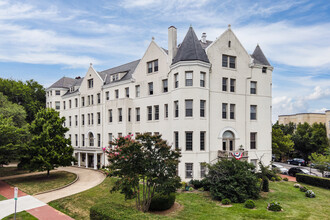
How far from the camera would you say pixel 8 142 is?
93.9ft

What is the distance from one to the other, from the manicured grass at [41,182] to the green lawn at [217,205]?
565cm

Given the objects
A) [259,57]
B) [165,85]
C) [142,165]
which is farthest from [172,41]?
[142,165]

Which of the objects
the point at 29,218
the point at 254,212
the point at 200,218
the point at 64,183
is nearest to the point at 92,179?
the point at 64,183

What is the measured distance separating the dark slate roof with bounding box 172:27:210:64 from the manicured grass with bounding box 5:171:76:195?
20482mm

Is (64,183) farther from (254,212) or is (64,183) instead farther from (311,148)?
(311,148)

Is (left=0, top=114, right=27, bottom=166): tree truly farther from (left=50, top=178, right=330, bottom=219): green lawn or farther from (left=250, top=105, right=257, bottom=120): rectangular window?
(left=250, top=105, right=257, bottom=120): rectangular window

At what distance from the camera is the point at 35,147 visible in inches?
1160

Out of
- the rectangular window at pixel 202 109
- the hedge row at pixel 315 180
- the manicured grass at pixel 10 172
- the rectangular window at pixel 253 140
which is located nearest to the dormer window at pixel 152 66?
the rectangular window at pixel 202 109

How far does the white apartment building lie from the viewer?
A: 90.5 ft

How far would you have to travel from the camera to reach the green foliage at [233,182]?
21.4 m

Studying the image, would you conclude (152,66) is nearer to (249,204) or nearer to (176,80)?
(176,80)

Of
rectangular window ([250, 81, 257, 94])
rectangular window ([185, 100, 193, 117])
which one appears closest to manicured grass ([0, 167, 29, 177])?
rectangular window ([185, 100, 193, 117])

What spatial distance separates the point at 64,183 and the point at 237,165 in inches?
810

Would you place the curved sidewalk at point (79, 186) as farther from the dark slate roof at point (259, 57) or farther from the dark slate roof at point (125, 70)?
the dark slate roof at point (259, 57)
